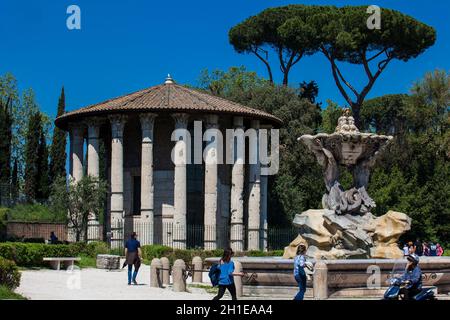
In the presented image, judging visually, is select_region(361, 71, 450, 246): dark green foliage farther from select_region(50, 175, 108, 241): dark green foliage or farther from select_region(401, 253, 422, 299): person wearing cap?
select_region(401, 253, 422, 299): person wearing cap

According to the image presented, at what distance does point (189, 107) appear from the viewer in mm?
44656

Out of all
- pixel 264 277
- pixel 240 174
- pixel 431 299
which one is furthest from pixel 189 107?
pixel 431 299

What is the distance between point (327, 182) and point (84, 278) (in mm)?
7676

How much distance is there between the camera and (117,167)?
149ft

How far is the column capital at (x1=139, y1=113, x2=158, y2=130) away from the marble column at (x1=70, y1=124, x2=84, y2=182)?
15.5 ft

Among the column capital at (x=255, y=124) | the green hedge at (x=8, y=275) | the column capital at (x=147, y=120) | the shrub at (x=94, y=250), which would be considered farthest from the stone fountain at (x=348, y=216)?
the column capital at (x=255, y=124)

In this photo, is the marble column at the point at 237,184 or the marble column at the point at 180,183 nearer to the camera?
→ the marble column at the point at 180,183

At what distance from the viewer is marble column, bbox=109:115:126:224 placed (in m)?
45.0

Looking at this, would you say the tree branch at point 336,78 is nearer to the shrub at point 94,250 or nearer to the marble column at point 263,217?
the marble column at point 263,217

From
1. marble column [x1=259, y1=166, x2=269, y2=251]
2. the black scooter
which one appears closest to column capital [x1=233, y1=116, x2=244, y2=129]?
marble column [x1=259, y1=166, x2=269, y2=251]

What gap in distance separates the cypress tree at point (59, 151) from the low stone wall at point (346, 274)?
4265 centimetres

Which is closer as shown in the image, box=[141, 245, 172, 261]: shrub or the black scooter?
the black scooter

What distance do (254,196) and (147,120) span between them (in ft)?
24.0

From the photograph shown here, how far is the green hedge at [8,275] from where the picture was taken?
18922 millimetres
